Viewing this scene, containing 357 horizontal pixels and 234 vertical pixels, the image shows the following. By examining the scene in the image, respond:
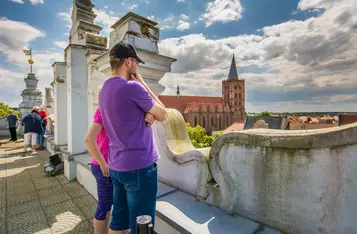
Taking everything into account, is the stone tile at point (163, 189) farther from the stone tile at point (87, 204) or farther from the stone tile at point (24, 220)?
the stone tile at point (24, 220)

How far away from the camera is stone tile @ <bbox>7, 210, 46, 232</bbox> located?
2.57m

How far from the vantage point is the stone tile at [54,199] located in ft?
10.5

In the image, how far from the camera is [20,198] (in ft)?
11.1

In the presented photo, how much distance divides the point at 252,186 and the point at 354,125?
2.54ft

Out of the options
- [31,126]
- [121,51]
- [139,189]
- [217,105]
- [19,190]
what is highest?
[217,105]

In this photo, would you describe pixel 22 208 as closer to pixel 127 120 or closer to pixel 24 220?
pixel 24 220

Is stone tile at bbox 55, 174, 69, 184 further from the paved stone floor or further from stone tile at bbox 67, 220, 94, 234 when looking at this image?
stone tile at bbox 67, 220, 94, 234

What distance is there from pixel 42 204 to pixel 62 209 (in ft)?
1.45

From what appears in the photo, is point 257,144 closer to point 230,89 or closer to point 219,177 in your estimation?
point 219,177

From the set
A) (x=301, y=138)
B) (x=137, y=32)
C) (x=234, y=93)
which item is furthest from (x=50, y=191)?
(x=234, y=93)

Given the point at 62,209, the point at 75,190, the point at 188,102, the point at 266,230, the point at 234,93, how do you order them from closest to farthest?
1. the point at 266,230
2. the point at 62,209
3. the point at 75,190
4. the point at 188,102
5. the point at 234,93

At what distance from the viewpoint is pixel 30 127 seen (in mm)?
6273

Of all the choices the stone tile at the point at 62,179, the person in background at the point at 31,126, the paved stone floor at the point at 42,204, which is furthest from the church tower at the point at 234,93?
the paved stone floor at the point at 42,204

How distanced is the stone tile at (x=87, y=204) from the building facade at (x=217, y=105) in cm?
5655
